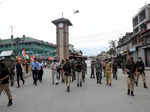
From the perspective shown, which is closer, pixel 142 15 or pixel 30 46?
pixel 142 15

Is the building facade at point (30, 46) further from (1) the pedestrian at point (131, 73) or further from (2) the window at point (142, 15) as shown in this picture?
(1) the pedestrian at point (131, 73)

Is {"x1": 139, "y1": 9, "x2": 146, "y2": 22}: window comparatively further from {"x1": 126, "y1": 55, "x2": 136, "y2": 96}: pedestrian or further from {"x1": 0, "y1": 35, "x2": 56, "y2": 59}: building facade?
{"x1": 126, "y1": 55, "x2": 136, "y2": 96}: pedestrian

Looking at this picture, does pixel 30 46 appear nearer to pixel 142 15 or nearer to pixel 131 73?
pixel 142 15

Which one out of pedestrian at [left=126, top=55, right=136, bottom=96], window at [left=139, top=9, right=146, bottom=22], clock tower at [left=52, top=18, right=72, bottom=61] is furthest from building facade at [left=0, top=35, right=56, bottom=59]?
pedestrian at [left=126, top=55, right=136, bottom=96]

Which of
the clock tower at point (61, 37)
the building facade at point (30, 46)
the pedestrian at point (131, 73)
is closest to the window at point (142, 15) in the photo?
the clock tower at point (61, 37)

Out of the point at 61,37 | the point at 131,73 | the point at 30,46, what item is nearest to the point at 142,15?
the point at 61,37

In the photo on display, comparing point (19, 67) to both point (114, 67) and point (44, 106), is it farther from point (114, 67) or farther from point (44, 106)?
point (114, 67)

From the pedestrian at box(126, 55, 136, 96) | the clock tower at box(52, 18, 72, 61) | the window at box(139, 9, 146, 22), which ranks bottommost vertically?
the pedestrian at box(126, 55, 136, 96)

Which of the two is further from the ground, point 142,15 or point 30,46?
point 142,15

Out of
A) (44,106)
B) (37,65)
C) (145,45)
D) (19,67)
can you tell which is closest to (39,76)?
(37,65)

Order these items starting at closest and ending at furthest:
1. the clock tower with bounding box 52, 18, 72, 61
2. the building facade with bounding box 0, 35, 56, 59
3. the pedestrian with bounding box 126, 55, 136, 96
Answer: the pedestrian with bounding box 126, 55, 136, 96 < the clock tower with bounding box 52, 18, 72, 61 < the building facade with bounding box 0, 35, 56, 59

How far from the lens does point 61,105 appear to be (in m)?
5.61

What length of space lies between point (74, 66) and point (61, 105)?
448 cm

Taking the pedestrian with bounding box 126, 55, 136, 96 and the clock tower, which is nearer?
the pedestrian with bounding box 126, 55, 136, 96
